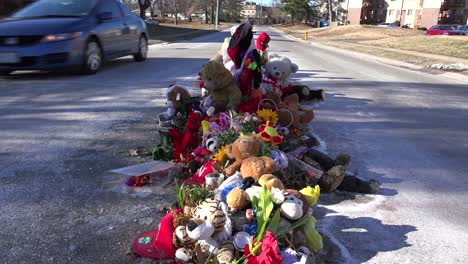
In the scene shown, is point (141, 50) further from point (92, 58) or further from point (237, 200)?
point (237, 200)

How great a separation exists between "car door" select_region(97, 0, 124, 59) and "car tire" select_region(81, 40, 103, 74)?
23 cm

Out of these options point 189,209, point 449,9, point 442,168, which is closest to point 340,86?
point 442,168

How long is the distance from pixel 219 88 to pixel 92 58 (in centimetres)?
500

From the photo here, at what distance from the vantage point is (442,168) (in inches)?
162

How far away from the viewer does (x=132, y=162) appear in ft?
12.4

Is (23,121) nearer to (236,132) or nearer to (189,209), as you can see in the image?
(236,132)

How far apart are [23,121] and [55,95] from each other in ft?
5.05

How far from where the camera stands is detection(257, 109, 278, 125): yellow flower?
392 centimetres

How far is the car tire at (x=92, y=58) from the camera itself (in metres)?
8.34

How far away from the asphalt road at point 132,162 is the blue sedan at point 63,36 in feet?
1.39

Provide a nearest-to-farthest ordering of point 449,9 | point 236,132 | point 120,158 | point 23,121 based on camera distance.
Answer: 1. point 236,132
2. point 120,158
3. point 23,121
4. point 449,9

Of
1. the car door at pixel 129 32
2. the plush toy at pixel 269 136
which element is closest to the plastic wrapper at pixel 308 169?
the plush toy at pixel 269 136

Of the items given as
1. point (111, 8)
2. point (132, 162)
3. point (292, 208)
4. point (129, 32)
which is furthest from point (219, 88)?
point (129, 32)

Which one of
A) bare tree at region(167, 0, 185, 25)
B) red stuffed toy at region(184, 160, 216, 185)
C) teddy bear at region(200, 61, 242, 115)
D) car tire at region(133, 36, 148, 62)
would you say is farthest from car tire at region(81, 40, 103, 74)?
bare tree at region(167, 0, 185, 25)
